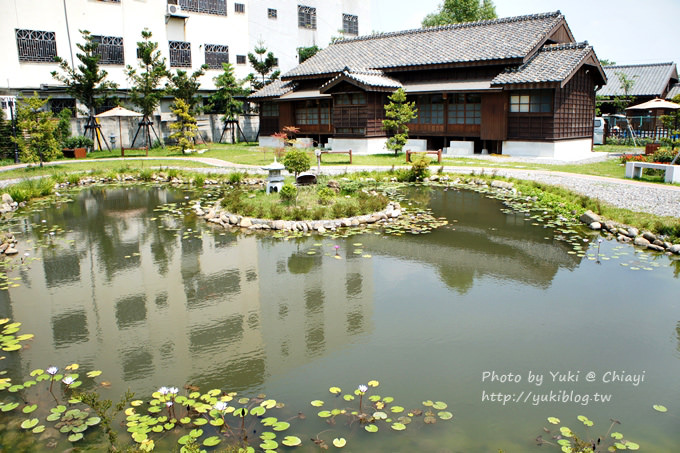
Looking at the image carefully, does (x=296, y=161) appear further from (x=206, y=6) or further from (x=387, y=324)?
(x=206, y=6)

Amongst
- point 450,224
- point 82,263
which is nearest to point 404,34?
point 450,224

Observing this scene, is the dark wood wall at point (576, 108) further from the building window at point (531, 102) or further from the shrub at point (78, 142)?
the shrub at point (78, 142)

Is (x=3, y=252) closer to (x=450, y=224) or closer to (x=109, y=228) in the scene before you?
(x=109, y=228)

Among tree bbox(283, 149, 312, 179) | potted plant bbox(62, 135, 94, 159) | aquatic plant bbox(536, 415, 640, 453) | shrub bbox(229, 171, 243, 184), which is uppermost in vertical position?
potted plant bbox(62, 135, 94, 159)

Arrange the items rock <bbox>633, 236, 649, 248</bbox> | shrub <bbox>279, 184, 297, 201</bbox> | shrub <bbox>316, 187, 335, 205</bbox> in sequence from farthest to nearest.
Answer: shrub <bbox>316, 187, 335, 205</bbox> → shrub <bbox>279, 184, 297, 201</bbox> → rock <bbox>633, 236, 649, 248</bbox>

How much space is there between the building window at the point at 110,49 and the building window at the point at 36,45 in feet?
7.01

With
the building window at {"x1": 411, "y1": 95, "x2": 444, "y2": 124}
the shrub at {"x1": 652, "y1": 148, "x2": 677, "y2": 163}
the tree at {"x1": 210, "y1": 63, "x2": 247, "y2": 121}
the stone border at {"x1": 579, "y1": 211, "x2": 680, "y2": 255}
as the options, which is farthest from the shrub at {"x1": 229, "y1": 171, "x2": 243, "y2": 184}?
the tree at {"x1": 210, "y1": 63, "x2": 247, "y2": 121}

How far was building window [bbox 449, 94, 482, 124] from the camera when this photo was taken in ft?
75.3

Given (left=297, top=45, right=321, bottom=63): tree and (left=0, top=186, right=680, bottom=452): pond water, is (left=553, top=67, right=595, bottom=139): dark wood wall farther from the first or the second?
(left=297, top=45, right=321, bottom=63): tree

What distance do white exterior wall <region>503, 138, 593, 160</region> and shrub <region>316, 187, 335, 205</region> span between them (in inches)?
463

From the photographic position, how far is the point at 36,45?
26484mm

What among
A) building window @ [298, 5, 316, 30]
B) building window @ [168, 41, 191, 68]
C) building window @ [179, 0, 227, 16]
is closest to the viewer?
building window @ [168, 41, 191, 68]

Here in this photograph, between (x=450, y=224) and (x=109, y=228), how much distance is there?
7.42 meters

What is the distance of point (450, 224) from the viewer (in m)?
11.4
